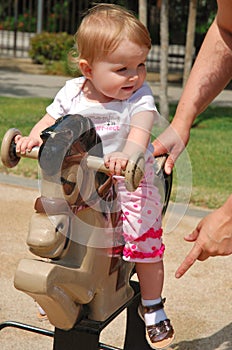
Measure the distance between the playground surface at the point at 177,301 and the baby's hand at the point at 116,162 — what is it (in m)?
1.60

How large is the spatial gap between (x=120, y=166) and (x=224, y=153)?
5901 mm

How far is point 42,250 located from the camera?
2.52 metres

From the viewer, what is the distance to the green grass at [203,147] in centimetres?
643

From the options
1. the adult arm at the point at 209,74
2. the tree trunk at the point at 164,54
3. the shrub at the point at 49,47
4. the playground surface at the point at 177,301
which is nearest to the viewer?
the adult arm at the point at 209,74

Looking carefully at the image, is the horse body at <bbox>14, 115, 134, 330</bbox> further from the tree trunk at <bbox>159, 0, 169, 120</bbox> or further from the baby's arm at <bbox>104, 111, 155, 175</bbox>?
the tree trunk at <bbox>159, 0, 169, 120</bbox>

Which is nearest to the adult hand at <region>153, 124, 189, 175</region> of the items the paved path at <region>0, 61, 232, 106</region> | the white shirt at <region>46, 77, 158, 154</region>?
→ the white shirt at <region>46, 77, 158, 154</region>

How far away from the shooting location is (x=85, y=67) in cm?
283

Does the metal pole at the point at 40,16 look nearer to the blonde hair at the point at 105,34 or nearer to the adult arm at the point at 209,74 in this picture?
the adult arm at the point at 209,74

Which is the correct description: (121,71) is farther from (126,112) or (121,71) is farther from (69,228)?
(69,228)

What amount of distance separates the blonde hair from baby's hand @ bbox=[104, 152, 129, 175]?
469 mm

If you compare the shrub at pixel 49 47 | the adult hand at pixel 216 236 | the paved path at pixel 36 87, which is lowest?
the shrub at pixel 49 47

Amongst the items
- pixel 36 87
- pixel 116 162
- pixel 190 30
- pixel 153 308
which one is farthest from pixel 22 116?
pixel 116 162

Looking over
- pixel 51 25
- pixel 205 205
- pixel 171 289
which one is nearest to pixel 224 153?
pixel 205 205

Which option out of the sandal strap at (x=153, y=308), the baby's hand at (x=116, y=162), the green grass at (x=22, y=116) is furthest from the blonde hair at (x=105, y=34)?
the green grass at (x=22, y=116)
